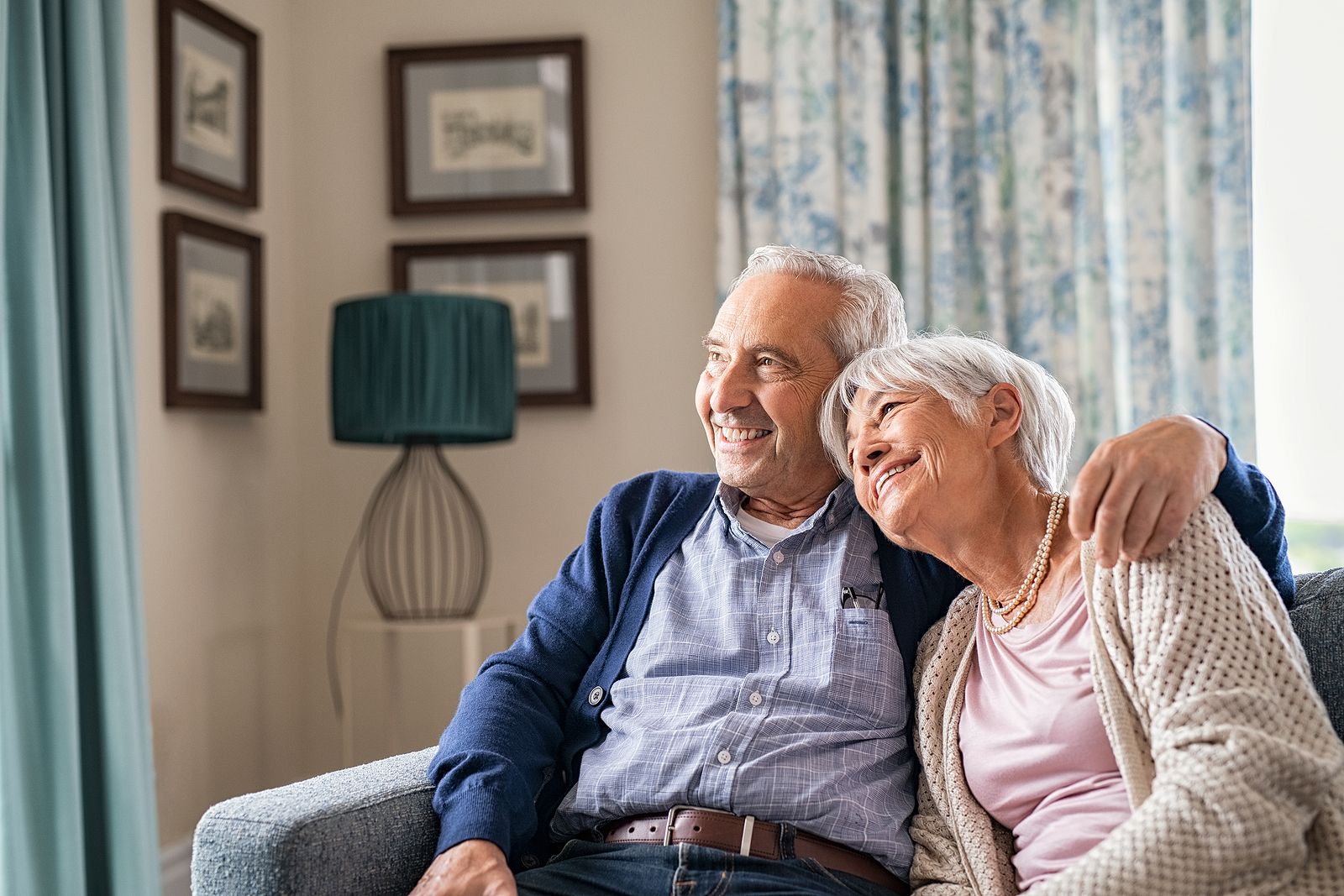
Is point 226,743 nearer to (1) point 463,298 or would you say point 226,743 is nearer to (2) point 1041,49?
(1) point 463,298

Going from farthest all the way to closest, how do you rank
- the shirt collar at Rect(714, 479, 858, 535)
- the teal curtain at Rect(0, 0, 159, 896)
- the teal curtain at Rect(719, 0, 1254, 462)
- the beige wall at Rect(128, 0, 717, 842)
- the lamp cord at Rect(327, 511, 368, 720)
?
the lamp cord at Rect(327, 511, 368, 720), the beige wall at Rect(128, 0, 717, 842), the teal curtain at Rect(719, 0, 1254, 462), the teal curtain at Rect(0, 0, 159, 896), the shirt collar at Rect(714, 479, 858, 535)

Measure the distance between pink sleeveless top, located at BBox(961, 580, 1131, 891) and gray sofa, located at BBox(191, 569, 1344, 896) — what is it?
28 cm

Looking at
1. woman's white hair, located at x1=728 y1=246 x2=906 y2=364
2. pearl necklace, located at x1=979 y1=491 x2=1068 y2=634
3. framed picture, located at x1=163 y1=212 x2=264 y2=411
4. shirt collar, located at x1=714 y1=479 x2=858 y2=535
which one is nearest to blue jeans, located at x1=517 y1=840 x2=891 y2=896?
pearl necklace, located at x1=979 y1=491 x2=1068 y2=634

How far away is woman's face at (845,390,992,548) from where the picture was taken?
1.48 metres

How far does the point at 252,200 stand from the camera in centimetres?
336

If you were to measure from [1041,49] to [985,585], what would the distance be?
7.19 ft

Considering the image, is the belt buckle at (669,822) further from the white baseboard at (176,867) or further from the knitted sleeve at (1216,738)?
the white baseboard at (176,867)

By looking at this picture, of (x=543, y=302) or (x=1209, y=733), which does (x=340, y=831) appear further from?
(x=543, y=302)

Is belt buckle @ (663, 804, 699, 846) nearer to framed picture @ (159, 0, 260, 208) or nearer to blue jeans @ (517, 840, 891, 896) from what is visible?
blue jeans @ (517, 840, 891, 896)

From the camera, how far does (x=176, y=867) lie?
297 cm

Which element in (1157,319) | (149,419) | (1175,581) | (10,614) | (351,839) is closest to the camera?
(1175,581)

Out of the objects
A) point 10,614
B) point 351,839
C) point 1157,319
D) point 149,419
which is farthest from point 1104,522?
point 149,419

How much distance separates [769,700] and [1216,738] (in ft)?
1.93

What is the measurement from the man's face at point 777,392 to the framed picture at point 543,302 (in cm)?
172
